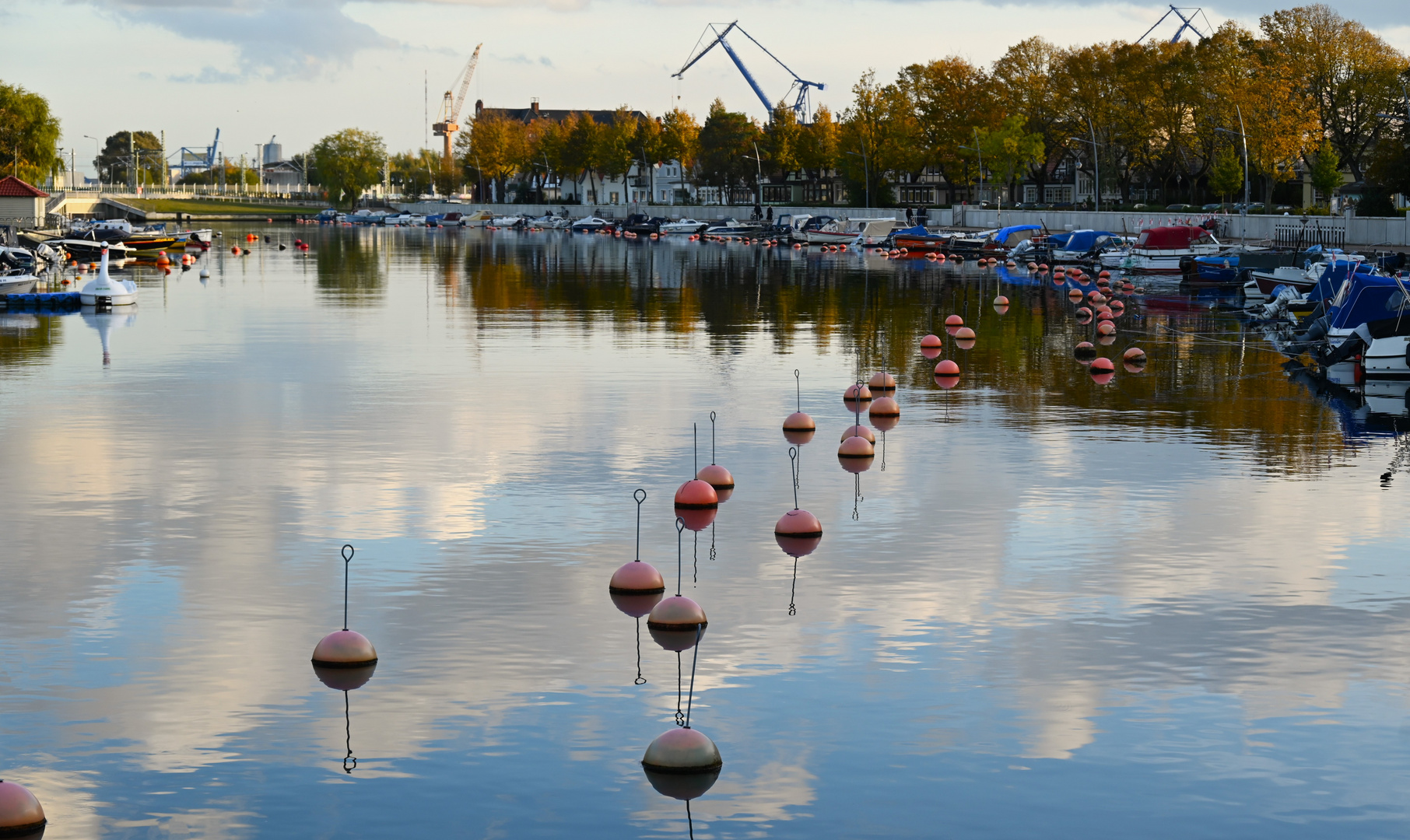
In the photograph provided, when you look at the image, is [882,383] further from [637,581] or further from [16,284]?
[16,284]

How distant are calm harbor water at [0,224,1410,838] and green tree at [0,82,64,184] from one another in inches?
4464

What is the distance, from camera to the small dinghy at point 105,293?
61.5 m

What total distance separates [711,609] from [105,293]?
49983mm

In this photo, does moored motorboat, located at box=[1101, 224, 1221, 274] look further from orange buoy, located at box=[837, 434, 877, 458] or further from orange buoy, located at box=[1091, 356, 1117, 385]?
orange buoy, located at box=[837, 434, 877, 458]

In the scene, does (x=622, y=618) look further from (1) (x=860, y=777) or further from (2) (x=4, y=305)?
(2) (x=4, y=305)

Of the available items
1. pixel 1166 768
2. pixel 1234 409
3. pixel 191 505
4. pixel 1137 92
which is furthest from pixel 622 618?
pixel 1137 92

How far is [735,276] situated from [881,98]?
85670mm

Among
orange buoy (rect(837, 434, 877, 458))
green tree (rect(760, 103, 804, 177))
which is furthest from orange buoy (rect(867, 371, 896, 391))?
green tree (rect(760, 103, 804, 177))

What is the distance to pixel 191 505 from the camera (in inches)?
902

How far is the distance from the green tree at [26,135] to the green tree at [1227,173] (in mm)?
98125

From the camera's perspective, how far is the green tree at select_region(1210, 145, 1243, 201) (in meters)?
119

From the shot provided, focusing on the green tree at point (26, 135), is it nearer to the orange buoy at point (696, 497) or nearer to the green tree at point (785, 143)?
the green tree at point (785, 143)

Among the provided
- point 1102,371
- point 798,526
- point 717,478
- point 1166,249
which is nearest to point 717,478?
point 717,478

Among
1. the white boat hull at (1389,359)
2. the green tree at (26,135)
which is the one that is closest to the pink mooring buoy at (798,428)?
the white boat hull at (1389,359)
